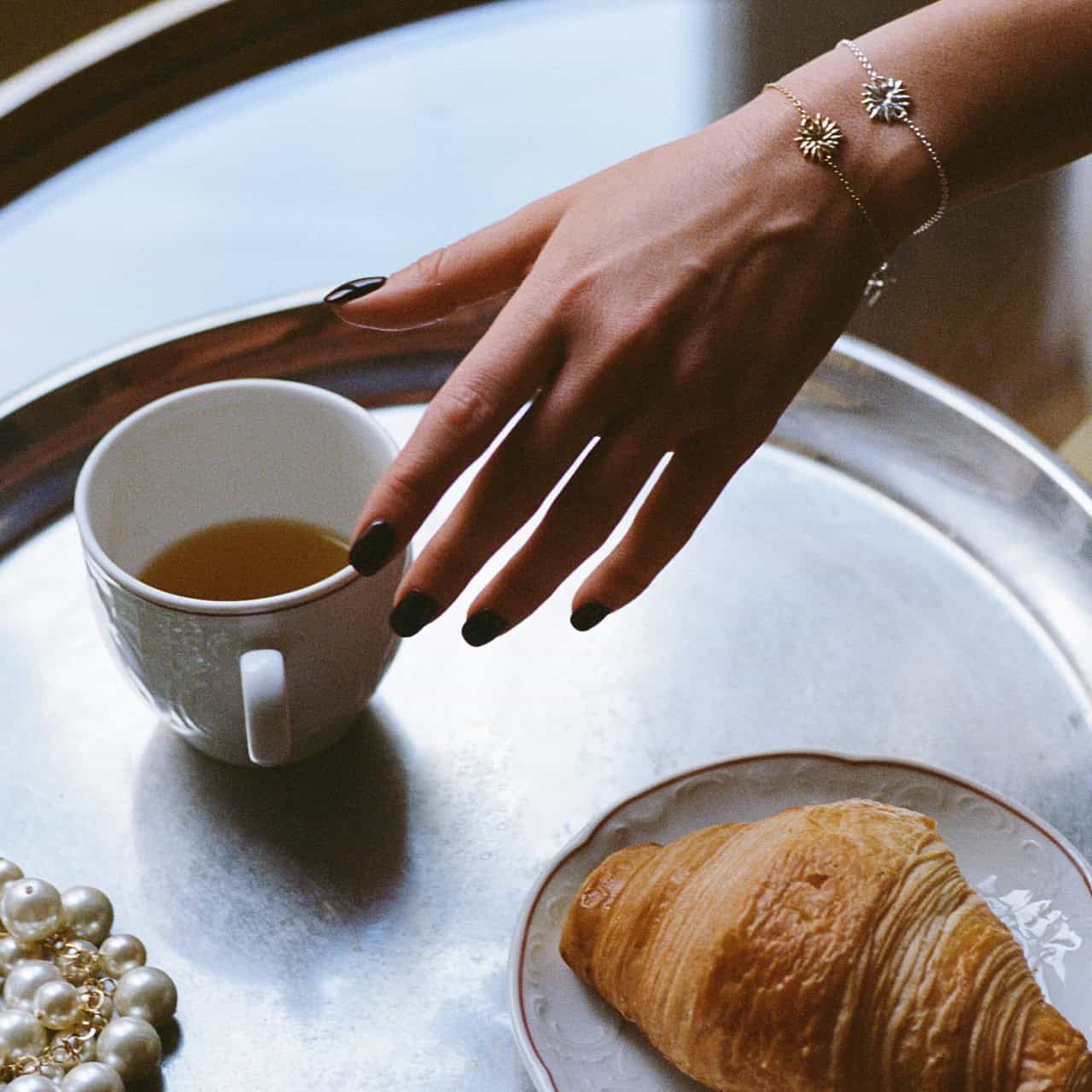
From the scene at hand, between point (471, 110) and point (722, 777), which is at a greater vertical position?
point (471, 110)

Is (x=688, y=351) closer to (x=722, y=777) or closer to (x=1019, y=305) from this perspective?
(x=722, y=777)

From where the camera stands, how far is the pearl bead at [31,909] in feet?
1.89

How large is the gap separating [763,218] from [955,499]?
24 centimetres

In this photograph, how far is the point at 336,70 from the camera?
3.37ft

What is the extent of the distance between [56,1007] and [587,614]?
0.82 feet

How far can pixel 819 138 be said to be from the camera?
60 cm

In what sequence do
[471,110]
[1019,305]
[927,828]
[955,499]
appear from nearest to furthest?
[927,828]
[955,499]
[1019,305]
[471,110]

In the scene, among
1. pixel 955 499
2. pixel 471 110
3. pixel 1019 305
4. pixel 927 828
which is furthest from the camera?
pixel 471 110

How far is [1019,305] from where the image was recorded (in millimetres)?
888

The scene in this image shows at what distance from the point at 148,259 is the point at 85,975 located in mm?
486

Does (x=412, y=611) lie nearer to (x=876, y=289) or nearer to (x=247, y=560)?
(x=247, y=560)

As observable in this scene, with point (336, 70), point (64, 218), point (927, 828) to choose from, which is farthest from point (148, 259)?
point (927, 828)

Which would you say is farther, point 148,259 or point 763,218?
point 148,259

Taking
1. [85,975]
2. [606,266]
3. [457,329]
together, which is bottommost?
[85,975]
